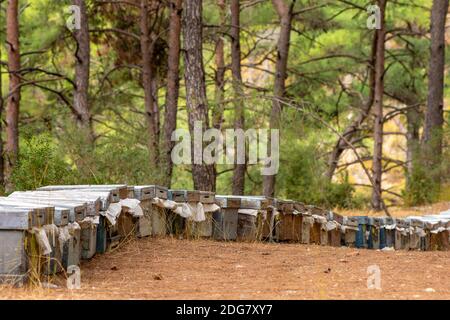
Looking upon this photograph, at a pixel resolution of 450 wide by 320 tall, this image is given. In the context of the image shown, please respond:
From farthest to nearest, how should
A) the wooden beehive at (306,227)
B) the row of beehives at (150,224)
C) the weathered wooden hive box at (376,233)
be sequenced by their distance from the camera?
1. the weathered wooden hive box at (376,233)
2. the wooden beehive at (306,227)
3. the row of beehives at (150,224)

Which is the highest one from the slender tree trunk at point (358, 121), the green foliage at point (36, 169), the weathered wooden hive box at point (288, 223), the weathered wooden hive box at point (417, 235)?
the slender tree trunk at point (358, 121)

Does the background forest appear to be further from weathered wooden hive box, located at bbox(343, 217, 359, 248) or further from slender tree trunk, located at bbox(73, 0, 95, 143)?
weathered wooden hive box, located at bbox(343, 217, 359, 248)

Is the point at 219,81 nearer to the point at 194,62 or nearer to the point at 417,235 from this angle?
the point at 194,62

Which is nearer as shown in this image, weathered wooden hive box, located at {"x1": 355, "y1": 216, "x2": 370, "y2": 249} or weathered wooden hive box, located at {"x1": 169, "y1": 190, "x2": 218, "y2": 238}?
weathered wooden hive box, located at {"x1": 169, "y1": 190, "x2": 218, "y2": 238}

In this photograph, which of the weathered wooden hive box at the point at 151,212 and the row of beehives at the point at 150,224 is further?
the weathered wooden hive box at the point at 151,212

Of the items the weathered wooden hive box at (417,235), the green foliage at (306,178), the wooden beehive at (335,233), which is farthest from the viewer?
the green foliage at (306,178)

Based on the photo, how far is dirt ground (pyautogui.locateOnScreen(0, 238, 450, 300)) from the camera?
6.26 metres

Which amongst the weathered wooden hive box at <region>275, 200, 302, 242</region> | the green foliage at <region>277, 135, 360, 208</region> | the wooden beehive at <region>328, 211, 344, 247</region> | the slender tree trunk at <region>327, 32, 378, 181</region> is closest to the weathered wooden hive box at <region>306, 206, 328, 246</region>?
the wooden beehive at <region>328, 211, 344, 247</region>

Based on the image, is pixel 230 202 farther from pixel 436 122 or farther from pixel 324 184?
pixel 436 122

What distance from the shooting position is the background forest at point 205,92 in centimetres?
1434

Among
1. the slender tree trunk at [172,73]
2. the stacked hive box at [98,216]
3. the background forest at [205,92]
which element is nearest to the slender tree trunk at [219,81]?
the background forest at [205,92]

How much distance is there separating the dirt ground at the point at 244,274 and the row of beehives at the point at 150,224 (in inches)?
9.4

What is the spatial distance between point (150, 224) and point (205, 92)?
5243 mm

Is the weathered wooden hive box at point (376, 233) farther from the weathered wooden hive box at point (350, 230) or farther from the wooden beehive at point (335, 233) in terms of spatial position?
the wooden beehive at point (335, 233)
